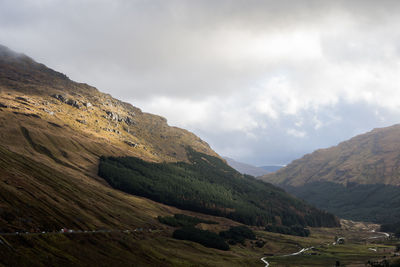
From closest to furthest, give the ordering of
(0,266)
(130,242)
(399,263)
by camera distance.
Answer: (0,266)
(399,263)
(130,242)

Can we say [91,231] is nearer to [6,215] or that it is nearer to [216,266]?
[6,215]

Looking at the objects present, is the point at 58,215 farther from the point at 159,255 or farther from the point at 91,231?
the point at 159,255

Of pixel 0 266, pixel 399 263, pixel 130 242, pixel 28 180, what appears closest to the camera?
pixel 0 266

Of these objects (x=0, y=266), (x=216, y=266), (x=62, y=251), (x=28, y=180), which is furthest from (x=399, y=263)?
(x=28, y=180)

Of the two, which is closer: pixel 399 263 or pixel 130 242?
pixel 399 263

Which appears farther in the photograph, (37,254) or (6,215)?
(6,215)

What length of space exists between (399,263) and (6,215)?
180124 millimetres

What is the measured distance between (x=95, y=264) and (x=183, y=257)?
67022 millimetres

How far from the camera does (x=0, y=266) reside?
97.4m

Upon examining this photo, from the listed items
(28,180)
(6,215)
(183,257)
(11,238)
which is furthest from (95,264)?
(28,180)

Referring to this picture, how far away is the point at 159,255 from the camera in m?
176

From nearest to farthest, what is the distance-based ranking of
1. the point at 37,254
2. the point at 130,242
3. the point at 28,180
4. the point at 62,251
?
the point at 37,254 → the point at 62,251 → the point at 130,242 → the point at 28,180

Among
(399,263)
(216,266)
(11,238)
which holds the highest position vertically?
(399,263)

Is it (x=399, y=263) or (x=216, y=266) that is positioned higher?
(x=399, y=263)
